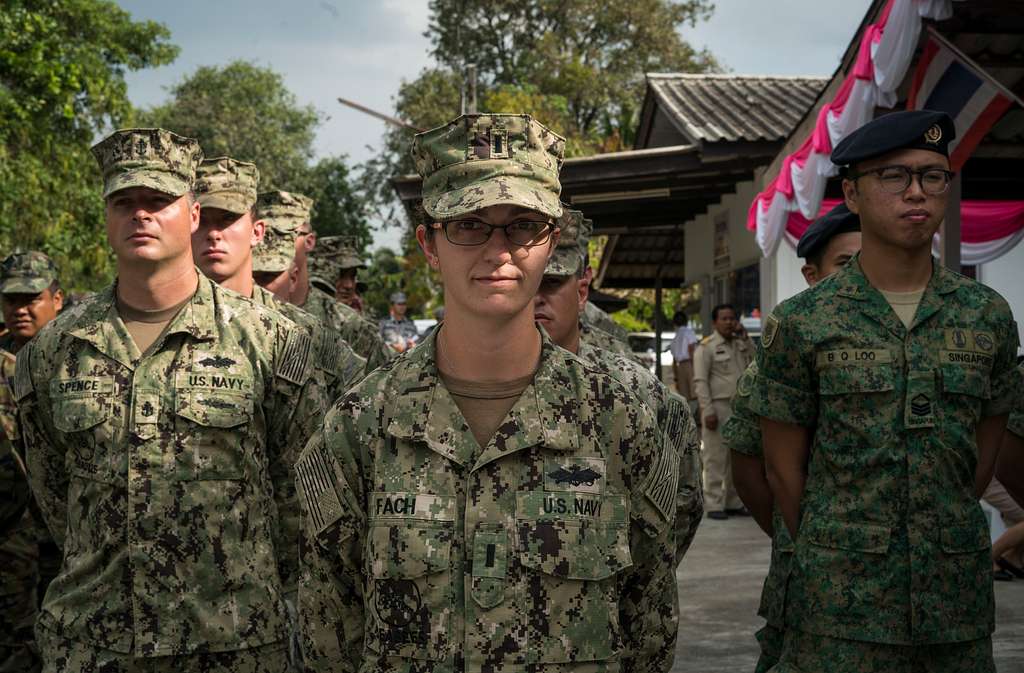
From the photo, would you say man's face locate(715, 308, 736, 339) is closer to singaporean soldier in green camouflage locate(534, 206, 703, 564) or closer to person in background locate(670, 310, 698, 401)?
person in background locate(670, 310, 698, 401)

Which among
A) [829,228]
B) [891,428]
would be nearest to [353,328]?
[829,228]

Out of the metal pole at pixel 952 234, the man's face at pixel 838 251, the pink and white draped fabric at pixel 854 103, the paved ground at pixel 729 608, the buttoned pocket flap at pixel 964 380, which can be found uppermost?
the pink and white draped fabric at pixel 854 103

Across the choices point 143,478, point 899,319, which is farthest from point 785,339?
point 143,478

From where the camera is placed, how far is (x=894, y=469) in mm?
3289

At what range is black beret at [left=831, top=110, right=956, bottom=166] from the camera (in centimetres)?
342

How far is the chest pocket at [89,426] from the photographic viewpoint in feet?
11.1

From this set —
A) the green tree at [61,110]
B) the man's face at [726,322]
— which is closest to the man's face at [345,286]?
the man's face at [726,322]

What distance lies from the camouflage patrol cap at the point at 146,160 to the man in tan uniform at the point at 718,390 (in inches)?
311

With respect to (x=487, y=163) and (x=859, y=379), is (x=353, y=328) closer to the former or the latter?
(x=859, y=379)

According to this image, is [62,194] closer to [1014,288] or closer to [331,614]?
[1014,288]

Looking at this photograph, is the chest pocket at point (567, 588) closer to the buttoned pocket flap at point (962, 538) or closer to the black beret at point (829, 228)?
the buttoned pocket flap at point (962, 538)

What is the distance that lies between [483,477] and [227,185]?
10.00ft

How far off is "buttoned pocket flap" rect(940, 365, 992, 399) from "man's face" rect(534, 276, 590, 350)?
4.23 feet

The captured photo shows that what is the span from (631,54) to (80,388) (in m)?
41.2
